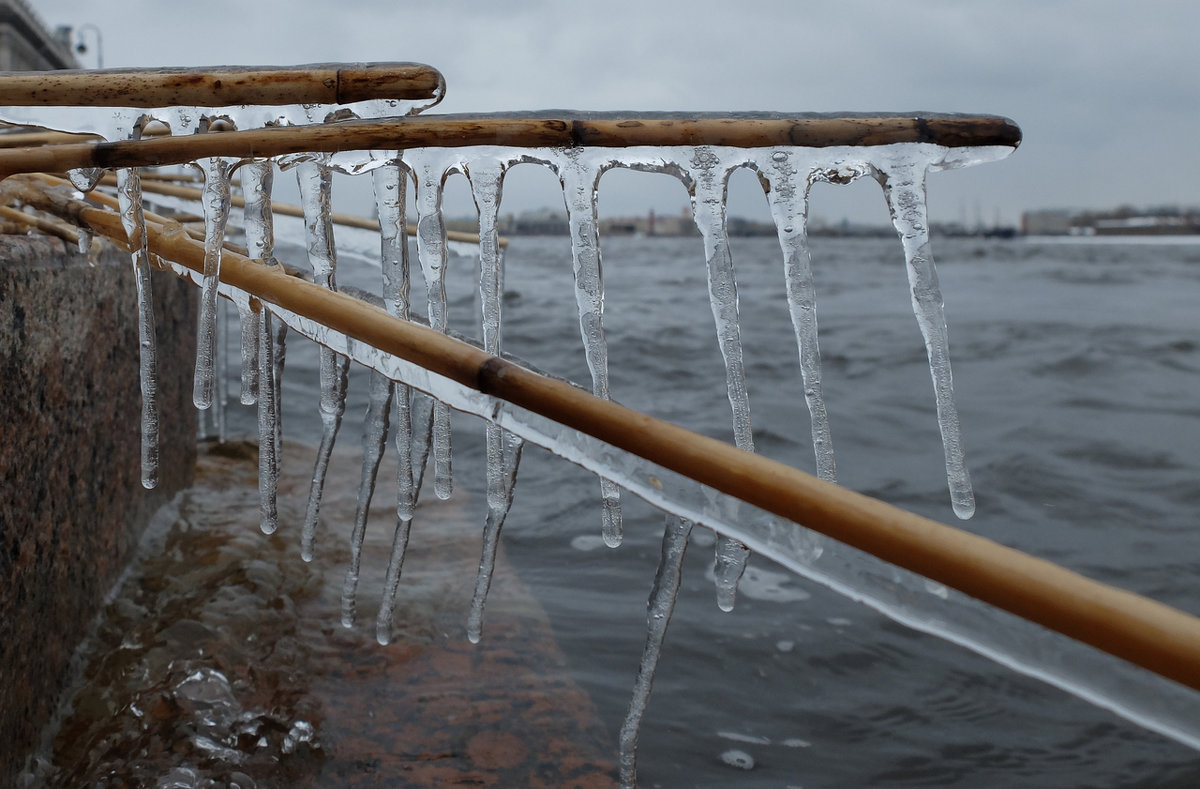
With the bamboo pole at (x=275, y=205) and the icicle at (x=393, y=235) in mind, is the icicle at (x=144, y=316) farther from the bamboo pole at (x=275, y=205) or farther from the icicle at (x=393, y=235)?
the bamboo pole at (x=275, y=205)

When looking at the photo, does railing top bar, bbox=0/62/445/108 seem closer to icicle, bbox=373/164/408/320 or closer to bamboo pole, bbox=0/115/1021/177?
bamboo pole, bbox=0/115/1021/177

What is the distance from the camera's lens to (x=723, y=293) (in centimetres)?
161

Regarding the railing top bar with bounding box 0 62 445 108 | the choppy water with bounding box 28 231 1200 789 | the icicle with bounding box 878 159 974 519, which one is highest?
the railing top bar with bounding box 0 62 445 108

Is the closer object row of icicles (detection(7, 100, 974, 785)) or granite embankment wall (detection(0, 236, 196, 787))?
row of icicles (detection(7, 100, 974, 785))

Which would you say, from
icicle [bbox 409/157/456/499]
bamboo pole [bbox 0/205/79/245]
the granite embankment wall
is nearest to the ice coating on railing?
icicle [bbox 409/157/456/499]

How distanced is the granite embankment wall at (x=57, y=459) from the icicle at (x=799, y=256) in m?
1.70

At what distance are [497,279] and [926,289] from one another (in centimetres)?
83

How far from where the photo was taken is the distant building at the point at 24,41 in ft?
73.8

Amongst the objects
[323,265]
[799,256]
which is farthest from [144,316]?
[799,256]

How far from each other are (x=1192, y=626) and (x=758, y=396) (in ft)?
25.5

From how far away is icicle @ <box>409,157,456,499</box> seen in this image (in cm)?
159

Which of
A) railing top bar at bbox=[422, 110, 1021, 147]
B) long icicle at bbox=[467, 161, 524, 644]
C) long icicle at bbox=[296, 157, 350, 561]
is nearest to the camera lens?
railing top bar at bbox=[422, 110, 1021, 147]

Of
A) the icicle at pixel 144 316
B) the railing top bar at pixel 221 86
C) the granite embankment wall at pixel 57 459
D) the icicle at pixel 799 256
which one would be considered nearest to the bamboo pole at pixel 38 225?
the granite embankment wall at pixel 57 459

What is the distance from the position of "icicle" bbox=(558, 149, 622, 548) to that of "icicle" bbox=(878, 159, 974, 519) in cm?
52
